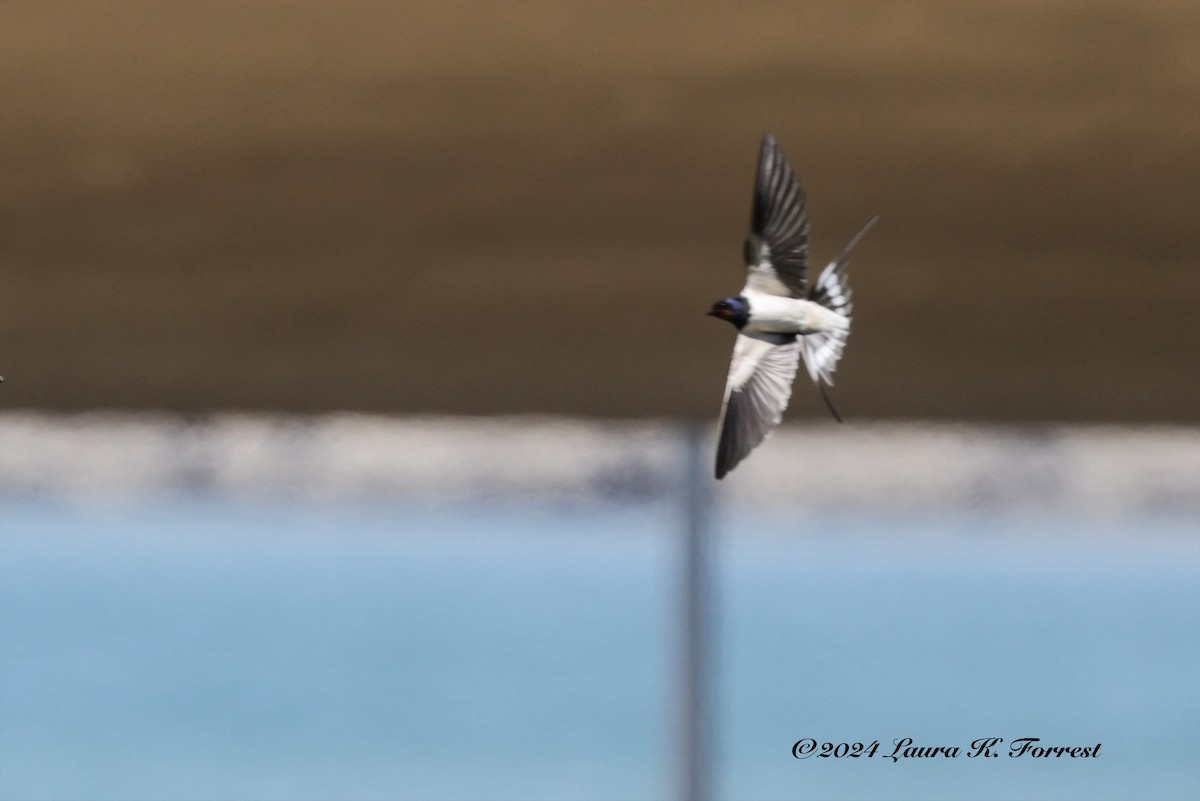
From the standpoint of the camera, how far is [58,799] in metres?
1.55

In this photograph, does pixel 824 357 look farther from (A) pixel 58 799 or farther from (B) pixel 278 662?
(A) pixel 58 799

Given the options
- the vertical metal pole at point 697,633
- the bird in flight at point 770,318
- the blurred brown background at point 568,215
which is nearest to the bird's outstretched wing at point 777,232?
→ the bird in flight at point 770,318

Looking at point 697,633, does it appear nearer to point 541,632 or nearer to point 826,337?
point 541,632

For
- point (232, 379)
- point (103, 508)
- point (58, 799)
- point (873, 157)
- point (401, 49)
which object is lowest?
point (58, 799)

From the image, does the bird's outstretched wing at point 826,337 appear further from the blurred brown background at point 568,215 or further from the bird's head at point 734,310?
the blurred brown background at point 568,215

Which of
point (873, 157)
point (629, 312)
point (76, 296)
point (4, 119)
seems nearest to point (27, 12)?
point (4, 119)

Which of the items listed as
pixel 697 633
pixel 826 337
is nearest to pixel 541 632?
pixel 697 633

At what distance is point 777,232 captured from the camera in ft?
2.48

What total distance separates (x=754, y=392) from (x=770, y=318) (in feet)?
0.14

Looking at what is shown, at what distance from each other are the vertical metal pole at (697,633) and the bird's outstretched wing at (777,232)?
2.58 feet

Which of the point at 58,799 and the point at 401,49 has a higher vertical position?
the point at 401,49

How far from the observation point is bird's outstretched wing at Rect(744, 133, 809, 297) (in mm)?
741

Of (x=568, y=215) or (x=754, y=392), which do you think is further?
(x=568, y=215)

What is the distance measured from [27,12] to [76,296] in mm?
331
